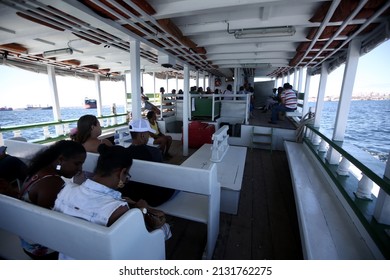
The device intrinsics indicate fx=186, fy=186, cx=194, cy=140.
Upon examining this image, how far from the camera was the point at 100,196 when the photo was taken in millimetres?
918

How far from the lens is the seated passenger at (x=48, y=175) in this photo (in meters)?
1.09

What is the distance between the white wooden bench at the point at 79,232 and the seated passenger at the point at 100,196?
0.08 meters

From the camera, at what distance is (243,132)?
18.2 ft

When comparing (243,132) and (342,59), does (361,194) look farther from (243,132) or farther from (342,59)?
(243,132)

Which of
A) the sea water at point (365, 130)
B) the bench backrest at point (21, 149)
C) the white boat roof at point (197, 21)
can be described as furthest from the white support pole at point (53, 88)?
the bench backrest at point (21, 149)

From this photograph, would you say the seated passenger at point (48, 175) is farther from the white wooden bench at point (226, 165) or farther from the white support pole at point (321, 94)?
the white support pole at point (321, 94)

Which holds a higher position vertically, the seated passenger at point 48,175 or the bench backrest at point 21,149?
the seated passenger at point 48,175

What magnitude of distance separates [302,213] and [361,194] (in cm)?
58

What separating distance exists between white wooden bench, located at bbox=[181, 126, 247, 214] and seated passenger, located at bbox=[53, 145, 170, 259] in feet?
2.90

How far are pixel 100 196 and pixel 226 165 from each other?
2.30m

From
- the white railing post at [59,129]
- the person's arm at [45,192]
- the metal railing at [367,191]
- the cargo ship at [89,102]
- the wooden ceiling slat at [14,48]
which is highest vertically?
the wooden ceiling slat at [14,48]

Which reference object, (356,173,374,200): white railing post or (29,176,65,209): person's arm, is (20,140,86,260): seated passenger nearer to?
(29,176,65,209): person's arm

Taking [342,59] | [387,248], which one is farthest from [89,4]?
[342,59]

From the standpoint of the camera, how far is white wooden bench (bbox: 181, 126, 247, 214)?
2.32 m
